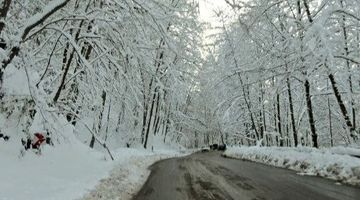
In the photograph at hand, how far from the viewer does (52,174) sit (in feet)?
34.7

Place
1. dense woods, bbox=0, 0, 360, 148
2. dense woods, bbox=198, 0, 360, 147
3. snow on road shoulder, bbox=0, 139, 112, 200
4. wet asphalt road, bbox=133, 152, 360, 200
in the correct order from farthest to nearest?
dense woods, bbox=198, 0, 360, 147 < wet asphalt road, bbox=133, 152, 360, 200 < dense woods, bbox=0, 0, 360, 148 < snow on road shoulder, bbox=0, 139, 112, 200

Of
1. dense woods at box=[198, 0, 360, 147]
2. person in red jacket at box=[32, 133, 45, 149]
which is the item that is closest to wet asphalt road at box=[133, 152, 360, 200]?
person in red jacket at box=[32, 133, 45, 149]

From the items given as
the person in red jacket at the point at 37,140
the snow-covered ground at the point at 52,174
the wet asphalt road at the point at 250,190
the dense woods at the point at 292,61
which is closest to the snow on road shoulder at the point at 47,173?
the snow-covered ground at the point at 52,174

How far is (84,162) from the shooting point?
47.0 feet

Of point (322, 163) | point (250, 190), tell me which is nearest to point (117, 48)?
point (250, 190)

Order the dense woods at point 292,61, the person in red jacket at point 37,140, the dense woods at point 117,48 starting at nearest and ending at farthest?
the dense woods at point 117,48, the person in red jacket at point 37,140, the dense woods at point 292,61

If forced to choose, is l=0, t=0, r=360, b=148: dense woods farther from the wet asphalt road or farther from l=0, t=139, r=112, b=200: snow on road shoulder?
the wet asphalt road

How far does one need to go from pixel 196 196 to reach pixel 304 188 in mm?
2807

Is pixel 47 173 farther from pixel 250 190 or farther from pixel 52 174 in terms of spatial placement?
pixel 250 190

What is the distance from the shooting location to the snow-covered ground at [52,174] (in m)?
7.95

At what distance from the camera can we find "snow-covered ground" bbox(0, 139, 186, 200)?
26.1 feet

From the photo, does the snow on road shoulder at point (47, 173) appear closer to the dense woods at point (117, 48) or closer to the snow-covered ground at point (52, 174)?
the snow-covered ground at point (52, 174)

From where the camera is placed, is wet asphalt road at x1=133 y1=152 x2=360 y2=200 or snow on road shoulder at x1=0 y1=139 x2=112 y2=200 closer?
snow on road shoulder at x1=0 y1=139 x2=112 y2=200

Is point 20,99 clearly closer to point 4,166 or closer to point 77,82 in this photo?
point 4,166
